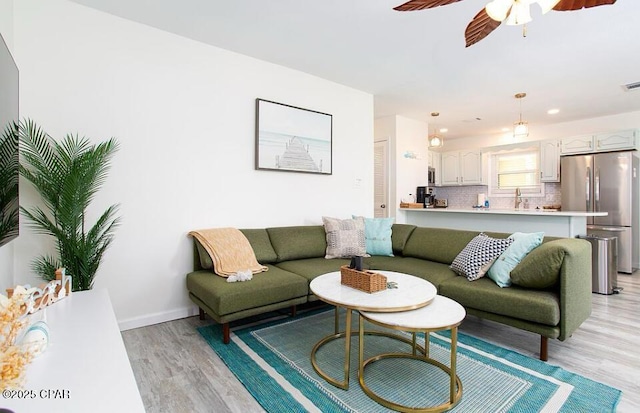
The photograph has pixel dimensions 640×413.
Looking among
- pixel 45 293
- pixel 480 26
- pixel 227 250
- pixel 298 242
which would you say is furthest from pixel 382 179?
pixel 45 293

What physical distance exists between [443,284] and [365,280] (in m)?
0.98

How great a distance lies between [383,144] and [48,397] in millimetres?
5398

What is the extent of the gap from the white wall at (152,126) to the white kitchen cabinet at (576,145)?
507 centimetres

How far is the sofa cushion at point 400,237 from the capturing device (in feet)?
12.1

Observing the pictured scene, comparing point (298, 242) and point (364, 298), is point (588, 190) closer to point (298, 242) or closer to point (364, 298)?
point (298, 242)

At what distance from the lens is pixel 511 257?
8.13 feet

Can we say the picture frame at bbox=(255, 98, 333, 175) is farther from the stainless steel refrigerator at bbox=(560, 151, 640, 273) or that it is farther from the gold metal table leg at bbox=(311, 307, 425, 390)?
the stainless steel refrigerator at bbox=(560, 151, 640, 273)

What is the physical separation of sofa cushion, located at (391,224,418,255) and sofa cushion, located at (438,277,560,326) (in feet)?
3.43

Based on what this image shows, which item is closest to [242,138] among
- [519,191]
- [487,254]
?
[487,254]

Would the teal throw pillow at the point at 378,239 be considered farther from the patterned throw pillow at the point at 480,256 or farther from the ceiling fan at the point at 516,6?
the ceiling fan at the point at 516,6

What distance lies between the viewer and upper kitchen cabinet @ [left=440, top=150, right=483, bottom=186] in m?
6.82

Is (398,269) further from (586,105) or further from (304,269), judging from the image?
(586,105)

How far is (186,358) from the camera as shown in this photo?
2182mm

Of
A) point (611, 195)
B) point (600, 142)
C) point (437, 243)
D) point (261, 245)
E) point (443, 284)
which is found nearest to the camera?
point (443, 284)
